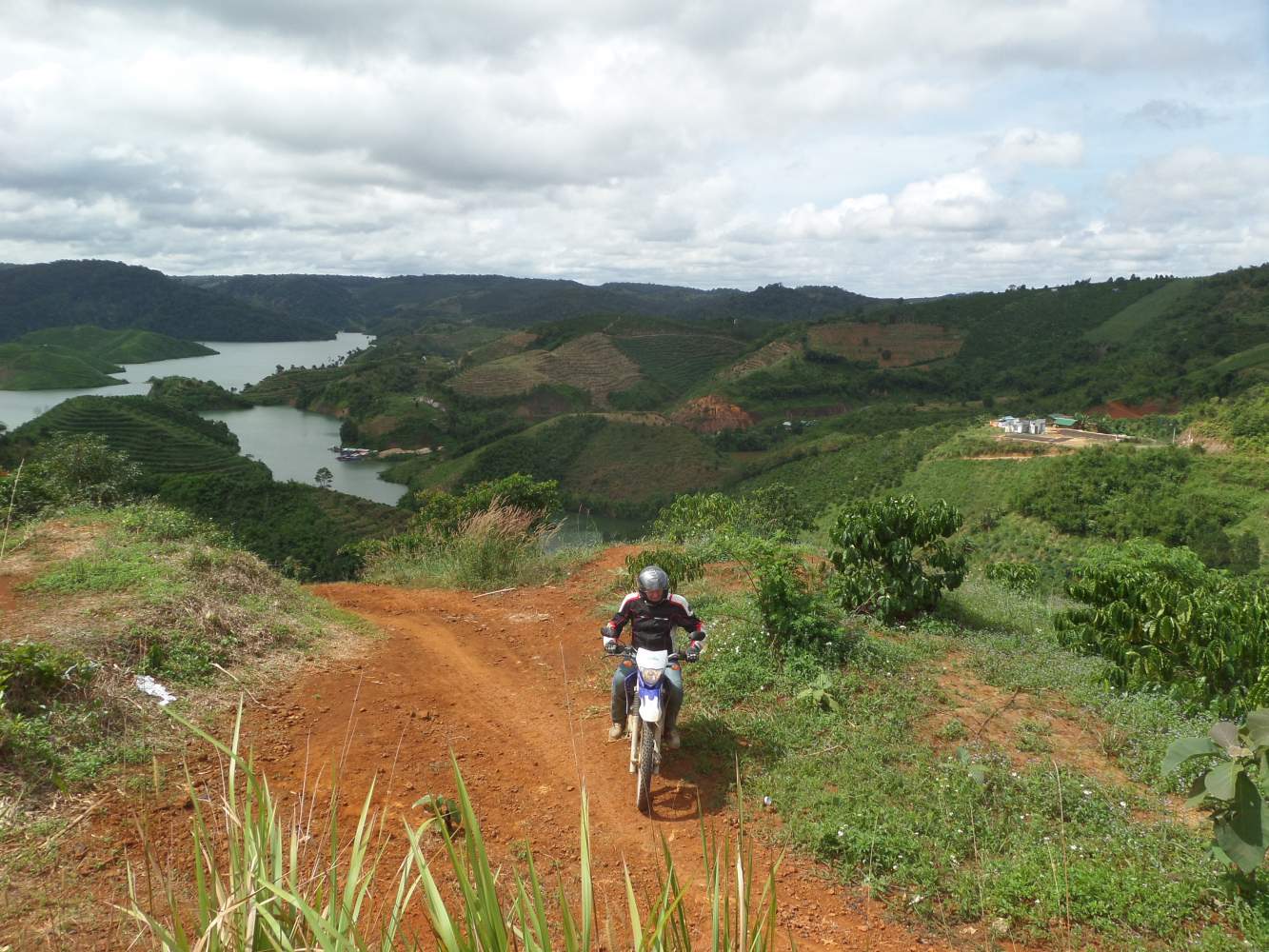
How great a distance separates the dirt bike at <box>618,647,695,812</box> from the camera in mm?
4207

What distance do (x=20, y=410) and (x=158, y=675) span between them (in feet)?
352

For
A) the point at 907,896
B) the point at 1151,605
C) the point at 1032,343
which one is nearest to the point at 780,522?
the point at 1151,605

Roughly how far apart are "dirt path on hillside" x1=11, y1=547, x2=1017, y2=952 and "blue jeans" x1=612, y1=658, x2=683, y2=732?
0.30 m

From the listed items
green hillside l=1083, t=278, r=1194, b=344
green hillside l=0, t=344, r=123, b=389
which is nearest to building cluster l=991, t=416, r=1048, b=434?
green hillside l=1083, t=278, r=1194, b=344

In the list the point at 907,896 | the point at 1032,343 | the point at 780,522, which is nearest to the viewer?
the point at 907,896

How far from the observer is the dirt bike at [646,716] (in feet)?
13.8

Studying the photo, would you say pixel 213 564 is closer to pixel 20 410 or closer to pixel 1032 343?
pixel 20 410

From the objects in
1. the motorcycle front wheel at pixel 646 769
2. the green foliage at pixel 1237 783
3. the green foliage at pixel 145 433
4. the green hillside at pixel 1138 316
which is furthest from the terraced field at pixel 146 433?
the green hillside at pixel 1138 316

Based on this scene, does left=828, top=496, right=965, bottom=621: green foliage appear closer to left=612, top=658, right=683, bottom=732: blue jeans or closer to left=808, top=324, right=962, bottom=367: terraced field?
left=612, top=658, right=683, bottom=732: blue jeans

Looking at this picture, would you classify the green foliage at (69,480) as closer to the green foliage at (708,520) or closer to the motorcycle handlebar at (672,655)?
the motorcycle handlebar at (672,655)

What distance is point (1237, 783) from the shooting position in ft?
9.03

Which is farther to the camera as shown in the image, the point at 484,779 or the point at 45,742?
the point at 484,779

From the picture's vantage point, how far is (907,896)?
3.42 metres

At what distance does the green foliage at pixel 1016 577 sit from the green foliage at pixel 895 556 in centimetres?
468
